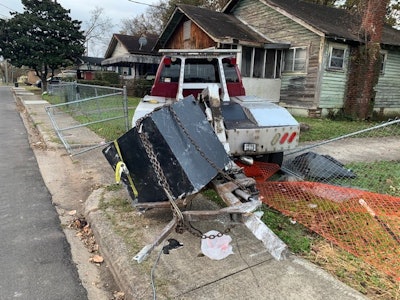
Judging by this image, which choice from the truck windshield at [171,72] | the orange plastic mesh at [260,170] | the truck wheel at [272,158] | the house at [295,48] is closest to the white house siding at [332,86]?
the house at [295,48]

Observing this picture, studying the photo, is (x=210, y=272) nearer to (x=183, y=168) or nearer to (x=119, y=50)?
(x=183, y=168)

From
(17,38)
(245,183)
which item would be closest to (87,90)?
(245,183)

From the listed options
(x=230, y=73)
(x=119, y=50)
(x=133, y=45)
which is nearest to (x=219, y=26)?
(x=230, y=73)

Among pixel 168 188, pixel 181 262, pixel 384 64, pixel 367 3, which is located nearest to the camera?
pixel 181 262

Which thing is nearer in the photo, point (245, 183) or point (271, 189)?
point (245, 183)

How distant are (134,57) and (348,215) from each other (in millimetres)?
23701

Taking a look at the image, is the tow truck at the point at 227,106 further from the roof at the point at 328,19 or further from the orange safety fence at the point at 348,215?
the roof at the point at 328,19

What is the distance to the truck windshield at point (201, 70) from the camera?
6.31 m

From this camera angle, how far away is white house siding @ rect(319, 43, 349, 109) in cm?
1386

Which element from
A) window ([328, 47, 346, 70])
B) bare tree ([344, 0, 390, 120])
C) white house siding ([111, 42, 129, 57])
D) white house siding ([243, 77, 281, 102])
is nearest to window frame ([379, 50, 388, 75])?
bare tree ([344, 0, 390, 120])

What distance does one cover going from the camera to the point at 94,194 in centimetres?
455

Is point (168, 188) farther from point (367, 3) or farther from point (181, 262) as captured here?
point (367, 3)

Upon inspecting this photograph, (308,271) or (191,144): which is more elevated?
(191,144)

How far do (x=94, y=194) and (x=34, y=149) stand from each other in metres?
4.01
